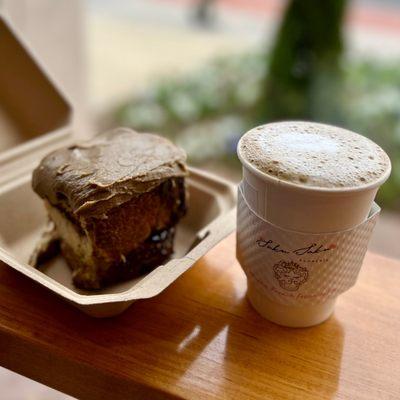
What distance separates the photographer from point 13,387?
128 cm

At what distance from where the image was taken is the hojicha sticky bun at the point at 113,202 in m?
0.65

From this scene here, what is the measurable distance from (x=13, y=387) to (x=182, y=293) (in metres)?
0.80

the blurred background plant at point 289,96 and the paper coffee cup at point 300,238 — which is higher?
the paper coffee cup at point 300,238

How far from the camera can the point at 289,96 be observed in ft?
7.31

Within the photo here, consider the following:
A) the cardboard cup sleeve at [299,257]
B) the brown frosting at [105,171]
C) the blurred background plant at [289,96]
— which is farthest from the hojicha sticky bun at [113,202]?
the blurred background plant at [289,96]

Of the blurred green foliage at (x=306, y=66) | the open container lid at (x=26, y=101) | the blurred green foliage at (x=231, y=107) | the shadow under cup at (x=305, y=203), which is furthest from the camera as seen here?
the blurred green foliage at (x=231, y=107)

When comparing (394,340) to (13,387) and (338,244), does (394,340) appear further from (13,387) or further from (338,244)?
(13,387)

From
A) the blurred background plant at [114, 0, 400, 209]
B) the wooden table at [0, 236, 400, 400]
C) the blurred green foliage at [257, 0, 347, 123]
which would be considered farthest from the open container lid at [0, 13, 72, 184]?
the blurred green foliage at [257, 0, 347, 123]

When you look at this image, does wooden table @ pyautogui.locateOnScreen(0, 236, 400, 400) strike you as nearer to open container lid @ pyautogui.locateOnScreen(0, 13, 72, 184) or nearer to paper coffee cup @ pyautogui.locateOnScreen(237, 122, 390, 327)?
paper coffee cup @ pyautogui.locateOnScreen(237, 122, 390, 327)

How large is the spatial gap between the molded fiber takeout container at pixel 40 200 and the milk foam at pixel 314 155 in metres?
0.14

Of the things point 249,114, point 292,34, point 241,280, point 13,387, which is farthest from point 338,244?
point 249,114

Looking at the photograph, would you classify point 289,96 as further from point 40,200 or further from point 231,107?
point 40,200

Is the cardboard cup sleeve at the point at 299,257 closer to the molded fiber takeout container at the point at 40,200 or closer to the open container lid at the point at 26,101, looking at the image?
the molded fiber takeout container at the point at 40,200

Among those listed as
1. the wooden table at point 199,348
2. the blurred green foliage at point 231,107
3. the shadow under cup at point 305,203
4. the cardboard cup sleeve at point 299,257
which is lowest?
the blurred green foliage at point 231,107
